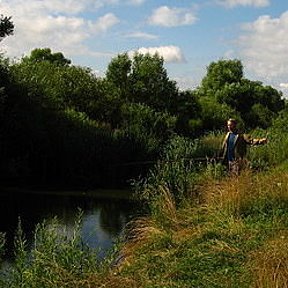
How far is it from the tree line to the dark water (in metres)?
3.69

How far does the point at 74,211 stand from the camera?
21.0m

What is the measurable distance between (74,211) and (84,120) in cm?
Answer: 1583

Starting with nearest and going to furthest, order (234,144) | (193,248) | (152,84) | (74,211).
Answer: (193,248) → (234,144) → (74,211) → (152,84)

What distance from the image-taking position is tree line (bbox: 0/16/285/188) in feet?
98.2

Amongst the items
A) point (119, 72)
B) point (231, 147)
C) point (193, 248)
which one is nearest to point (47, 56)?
point (119, 72)

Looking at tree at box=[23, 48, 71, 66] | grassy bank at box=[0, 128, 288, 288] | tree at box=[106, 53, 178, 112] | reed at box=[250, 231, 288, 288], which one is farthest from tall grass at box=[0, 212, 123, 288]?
tree at box=[23, 48, 71, 66]

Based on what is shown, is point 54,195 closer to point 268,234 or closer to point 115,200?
point 115,200

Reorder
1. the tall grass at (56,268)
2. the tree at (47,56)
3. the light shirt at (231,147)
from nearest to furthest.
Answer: the tall grass at (56,268)
the light shirt at (231,147)
the tree at (47,56)

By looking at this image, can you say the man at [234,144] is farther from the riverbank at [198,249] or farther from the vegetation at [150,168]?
the riverbank at [198,249]

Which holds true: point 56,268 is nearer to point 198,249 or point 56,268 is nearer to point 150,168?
point 198,249

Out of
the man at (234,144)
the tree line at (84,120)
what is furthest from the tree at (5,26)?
the man at (234,144)

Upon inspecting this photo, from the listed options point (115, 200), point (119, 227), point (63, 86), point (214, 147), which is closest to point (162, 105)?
point (63, 86)

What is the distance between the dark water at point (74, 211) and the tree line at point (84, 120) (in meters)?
3.69

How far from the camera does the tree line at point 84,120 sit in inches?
1178
